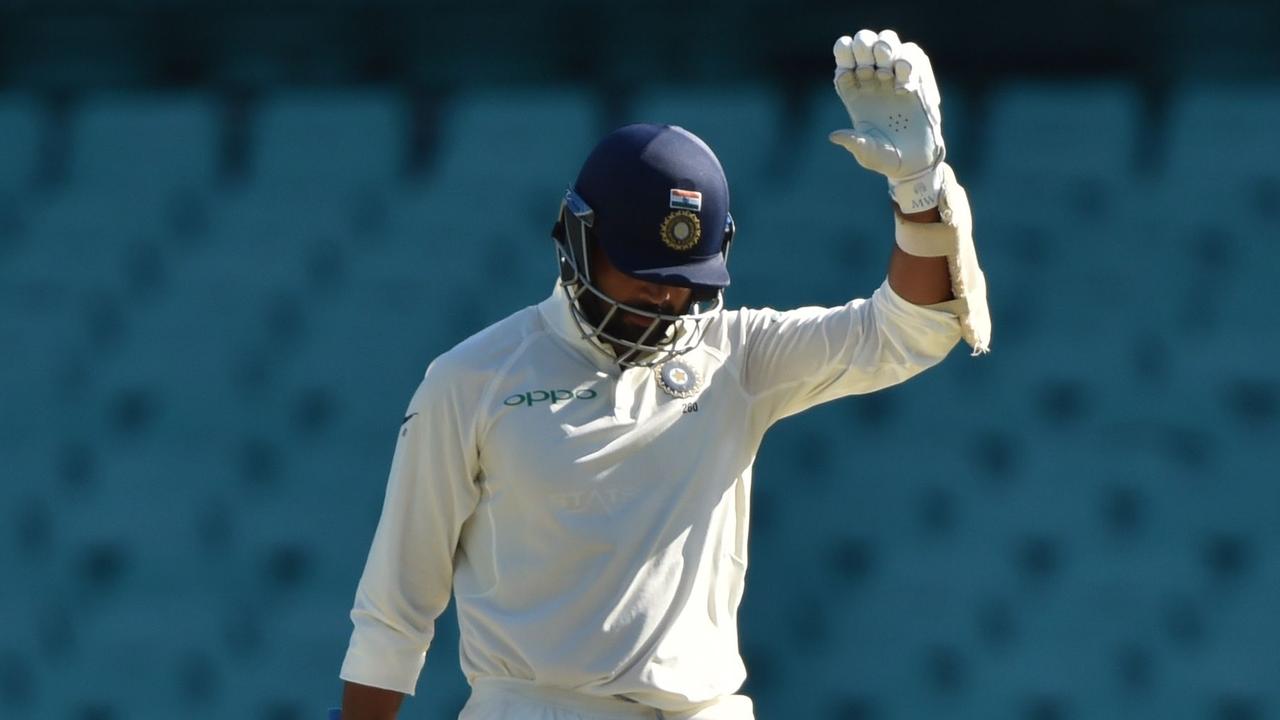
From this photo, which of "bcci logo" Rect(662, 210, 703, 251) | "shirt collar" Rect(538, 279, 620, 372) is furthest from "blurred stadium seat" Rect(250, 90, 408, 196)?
"bcci logo" Rect(662, 210, 703, 251)

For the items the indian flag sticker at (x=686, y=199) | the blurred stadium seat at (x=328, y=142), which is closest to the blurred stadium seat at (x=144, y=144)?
the blurred stadium seat at (x=328, y=142)

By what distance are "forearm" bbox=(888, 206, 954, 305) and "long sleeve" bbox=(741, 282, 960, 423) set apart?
1cm

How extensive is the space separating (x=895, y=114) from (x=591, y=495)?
1.69 feet

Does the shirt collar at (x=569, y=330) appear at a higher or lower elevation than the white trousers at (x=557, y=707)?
higher

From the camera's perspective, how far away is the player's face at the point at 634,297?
2096mm

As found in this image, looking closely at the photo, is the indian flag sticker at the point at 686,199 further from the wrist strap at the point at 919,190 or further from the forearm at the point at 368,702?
the forearm at the point at 368,702

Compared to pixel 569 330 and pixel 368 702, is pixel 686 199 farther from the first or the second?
pixel 368 702

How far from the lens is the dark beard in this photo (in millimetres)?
2111

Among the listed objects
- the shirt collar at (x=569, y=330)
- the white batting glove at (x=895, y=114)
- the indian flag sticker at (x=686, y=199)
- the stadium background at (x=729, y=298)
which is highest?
the white batting glove at (x=895, y=114)

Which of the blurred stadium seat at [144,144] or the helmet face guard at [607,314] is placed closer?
the helmet face guard at [607,314]

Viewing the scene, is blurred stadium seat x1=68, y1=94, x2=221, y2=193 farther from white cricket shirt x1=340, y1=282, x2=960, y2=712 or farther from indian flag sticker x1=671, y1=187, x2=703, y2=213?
indian flag sticker x1=671, y1=187, x2=703, y2=213

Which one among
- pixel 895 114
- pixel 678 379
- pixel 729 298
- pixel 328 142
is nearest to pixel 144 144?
pixel 328 142

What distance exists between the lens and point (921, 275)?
6.70ft

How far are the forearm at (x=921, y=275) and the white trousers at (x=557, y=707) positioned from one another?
1.61 feet
